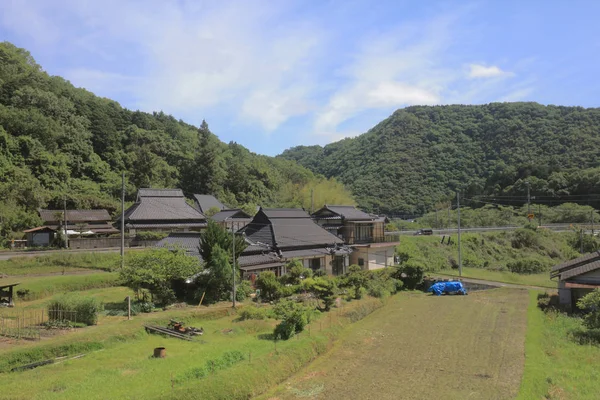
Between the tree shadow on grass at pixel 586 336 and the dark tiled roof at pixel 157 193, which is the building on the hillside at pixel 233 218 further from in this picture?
the tree shadow on grass at pixel 586 336

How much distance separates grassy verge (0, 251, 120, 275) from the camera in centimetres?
2497

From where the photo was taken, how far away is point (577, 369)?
13.5 meters

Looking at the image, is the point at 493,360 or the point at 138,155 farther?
the point at 138,155

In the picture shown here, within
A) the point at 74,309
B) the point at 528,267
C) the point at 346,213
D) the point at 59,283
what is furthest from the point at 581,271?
the point at 59,283

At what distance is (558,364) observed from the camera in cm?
1414

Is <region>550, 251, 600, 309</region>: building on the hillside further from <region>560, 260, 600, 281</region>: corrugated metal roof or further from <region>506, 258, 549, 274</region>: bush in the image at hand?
<region>506, 258, 549, 274</region>: bush

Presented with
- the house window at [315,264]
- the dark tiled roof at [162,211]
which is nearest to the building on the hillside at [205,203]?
the dark tiled roof at [162,211]

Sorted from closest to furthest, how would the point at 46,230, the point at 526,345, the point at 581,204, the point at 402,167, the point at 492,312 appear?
1. the point at 526,345
2. the point at 492,312
3. the point at 46,230
4. the point at 581,204
5. the point at 402,167

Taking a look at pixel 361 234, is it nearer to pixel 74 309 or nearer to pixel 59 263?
pixel 59 263

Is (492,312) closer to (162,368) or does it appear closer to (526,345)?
(526,345)

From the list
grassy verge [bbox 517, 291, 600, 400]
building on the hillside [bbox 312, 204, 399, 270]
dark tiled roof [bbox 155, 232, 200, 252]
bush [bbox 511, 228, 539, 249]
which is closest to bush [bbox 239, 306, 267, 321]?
dark tiled roof [bbox 155, 232, 200, 252]

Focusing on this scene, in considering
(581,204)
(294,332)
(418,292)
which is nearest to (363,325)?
(294,332)

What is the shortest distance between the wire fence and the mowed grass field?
10295 mm

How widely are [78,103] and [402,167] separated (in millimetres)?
64658
